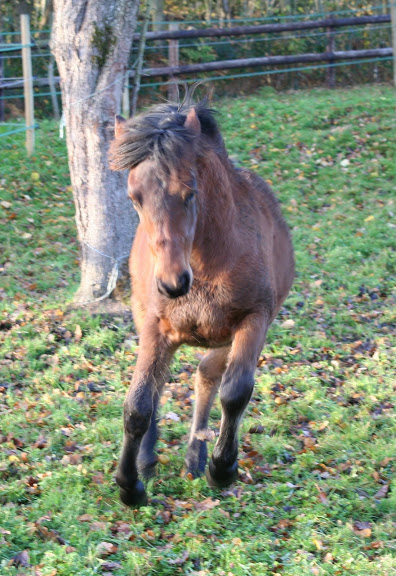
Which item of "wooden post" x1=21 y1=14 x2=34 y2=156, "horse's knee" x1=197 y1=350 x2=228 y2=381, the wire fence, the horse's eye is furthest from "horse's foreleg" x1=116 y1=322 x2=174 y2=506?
Result: the wire fence

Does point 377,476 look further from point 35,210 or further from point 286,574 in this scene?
point 35,210

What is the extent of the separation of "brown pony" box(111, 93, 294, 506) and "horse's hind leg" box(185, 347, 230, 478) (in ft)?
1.51

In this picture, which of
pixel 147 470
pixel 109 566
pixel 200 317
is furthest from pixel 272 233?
pixel 109 566

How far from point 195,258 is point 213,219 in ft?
0.83

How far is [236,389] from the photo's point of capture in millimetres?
3895

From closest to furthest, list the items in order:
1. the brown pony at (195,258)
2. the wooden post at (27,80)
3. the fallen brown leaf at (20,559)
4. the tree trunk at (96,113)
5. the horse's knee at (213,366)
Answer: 1. the brown pony at (195,258)
2. the fallen brown leaf at (20,559)
3. the horse's knee at (213,366)
4. the tree trunk at (96,113)
5. the wooden post at (27,80)

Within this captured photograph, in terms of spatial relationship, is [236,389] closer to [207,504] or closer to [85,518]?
[207,504]

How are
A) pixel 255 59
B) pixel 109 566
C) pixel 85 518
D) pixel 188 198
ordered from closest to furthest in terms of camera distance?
pixel 188 198, pixel 109 566, pixel 85 518, pixel 255 59

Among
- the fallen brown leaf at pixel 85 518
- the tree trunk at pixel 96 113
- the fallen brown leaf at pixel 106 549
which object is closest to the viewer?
the fallen brown leaf at pixel 106 549

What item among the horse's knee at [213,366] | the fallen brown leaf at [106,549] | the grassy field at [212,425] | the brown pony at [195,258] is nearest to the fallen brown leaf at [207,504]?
the grassy field at [212,425]

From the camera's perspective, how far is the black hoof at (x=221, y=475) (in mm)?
4145

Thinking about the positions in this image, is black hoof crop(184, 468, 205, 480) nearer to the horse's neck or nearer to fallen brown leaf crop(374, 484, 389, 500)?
fallen brown leaf crop(374, 484, 389, 500)

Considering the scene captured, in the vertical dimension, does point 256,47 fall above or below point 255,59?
above

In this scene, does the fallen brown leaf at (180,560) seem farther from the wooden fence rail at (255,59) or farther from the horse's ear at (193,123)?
the wooden fence rail at (255,59)
